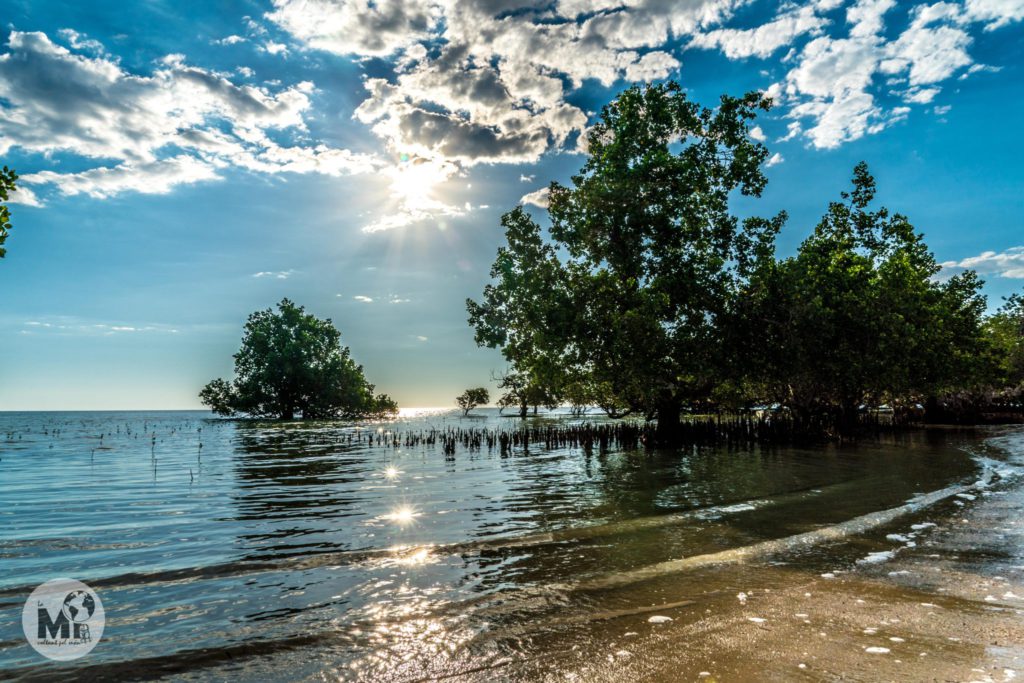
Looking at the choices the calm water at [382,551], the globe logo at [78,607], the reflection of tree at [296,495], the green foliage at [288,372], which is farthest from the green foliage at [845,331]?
the green foliage at [288,372]

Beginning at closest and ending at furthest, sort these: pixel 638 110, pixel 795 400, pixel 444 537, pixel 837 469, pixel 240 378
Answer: pixel 444 537 < pixel 837 469 < pixel 638 110 < pixel 795 400 < pixel 240 378

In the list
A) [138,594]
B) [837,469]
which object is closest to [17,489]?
[138,594]

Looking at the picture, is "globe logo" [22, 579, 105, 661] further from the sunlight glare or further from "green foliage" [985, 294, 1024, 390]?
"green foliage" [985, 294, 1024, 390]

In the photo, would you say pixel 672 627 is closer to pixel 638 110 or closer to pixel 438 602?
pixel 438 602

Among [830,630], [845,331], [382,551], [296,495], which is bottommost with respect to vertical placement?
[296,495]

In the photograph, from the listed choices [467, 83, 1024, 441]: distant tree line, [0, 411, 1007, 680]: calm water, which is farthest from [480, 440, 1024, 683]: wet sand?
[467, 83, 1024, 441]: distant tree line

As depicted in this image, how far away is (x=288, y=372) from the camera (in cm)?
7562

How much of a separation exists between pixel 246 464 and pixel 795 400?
102 ft

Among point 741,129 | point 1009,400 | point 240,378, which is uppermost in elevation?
point 741,129

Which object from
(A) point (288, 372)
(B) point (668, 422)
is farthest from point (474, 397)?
(B) point (668, 422)

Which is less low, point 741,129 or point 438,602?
point 741,129

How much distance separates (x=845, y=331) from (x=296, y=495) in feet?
97.9

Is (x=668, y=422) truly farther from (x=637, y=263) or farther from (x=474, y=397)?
(x=474, y=397)

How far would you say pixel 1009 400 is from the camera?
58.8 metres
